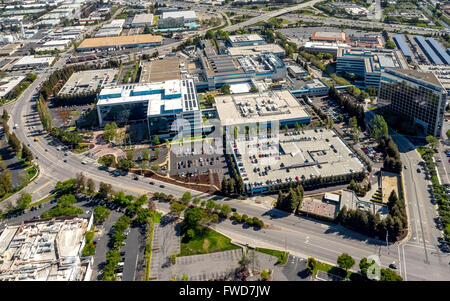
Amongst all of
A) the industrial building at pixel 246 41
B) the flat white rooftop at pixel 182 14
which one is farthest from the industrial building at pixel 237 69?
the flat white rooftop at pixel 182 14

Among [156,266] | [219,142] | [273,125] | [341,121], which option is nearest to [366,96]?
[341,121]

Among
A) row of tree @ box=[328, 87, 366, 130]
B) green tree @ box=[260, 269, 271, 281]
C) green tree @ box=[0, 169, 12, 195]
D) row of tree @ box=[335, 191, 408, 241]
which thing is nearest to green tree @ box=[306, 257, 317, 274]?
green tree @ box=[260, 269, 271, 281]

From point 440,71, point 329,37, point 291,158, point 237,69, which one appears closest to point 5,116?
point 237,69

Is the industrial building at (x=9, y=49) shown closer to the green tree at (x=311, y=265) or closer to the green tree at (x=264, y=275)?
the green tree at (x=264, y=275)

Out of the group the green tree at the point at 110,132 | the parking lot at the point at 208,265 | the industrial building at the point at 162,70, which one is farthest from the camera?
the industrial building at the point at 162,70

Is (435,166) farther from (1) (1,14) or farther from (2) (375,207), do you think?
(1) (1,14)

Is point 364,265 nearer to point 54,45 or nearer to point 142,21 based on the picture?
point 54,45
